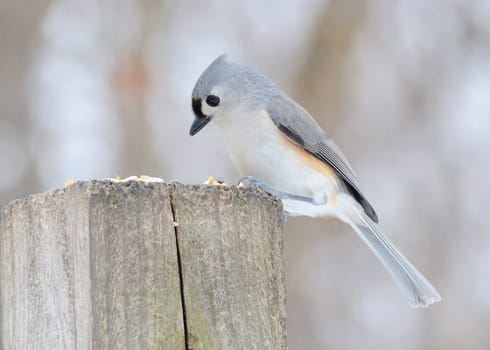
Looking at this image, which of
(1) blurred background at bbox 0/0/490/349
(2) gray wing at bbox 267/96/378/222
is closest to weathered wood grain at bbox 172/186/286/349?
(2) gray wing at bbox 267/96/378/222

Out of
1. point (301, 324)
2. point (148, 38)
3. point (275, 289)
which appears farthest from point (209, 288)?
point (148, 38)

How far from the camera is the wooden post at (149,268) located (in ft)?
6.15

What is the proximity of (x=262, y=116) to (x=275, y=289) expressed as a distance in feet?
6.40

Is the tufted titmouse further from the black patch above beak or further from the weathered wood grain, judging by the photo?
the weathered wood grain

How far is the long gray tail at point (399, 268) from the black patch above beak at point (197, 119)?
97 cm

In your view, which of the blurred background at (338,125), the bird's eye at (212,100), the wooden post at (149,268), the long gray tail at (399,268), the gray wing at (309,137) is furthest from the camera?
the blurred background at (338,125)

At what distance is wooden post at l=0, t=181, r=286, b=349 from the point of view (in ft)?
6.15

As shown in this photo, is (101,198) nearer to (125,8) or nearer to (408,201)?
(408,201)

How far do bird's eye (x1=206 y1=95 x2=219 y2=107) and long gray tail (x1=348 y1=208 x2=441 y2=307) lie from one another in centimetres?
98

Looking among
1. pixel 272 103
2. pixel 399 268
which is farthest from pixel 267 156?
pixel 399 268

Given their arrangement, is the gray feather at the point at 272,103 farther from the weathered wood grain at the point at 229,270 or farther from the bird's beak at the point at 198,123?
the weathered wood grain at the point at 229,270

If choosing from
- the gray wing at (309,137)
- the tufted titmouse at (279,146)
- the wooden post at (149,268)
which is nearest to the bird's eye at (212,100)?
the tufted titmouse at (279,146)

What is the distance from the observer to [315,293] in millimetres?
6703

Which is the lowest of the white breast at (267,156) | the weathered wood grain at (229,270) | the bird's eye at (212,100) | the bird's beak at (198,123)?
the weathered wood grain at (229,270)
